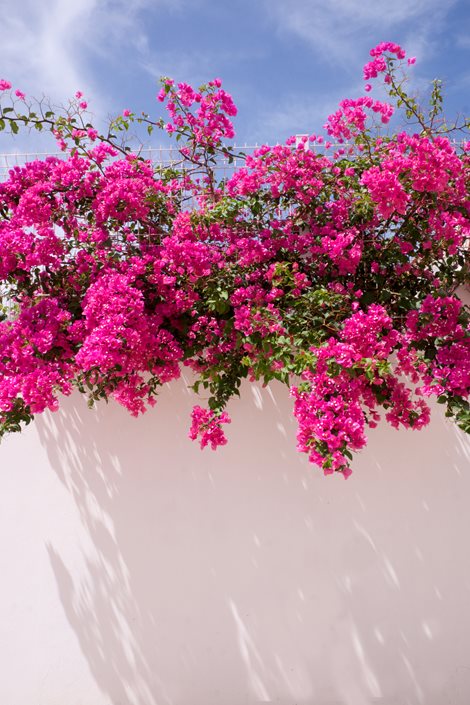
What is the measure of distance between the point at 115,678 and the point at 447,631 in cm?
186

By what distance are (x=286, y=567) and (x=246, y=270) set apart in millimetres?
1632

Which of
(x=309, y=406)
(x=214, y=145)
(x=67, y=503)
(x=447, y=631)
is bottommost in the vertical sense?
(x=447, y=631)

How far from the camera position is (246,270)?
3314mm

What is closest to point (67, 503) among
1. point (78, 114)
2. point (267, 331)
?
point (267, 331)

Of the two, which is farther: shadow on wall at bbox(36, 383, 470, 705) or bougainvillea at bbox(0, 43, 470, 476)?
shadow on wall at bbox(36, 383, 470, 705)

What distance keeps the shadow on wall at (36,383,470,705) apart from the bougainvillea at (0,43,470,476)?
1.22ft

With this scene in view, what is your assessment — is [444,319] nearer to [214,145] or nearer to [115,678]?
[214,145]

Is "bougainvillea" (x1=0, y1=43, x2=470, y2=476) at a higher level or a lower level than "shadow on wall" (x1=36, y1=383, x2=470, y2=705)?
higher

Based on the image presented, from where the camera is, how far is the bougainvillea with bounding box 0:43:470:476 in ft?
9.83

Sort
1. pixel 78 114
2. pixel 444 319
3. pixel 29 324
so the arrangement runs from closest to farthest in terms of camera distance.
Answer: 1. pixel 444 319
2. pixel 29 324
3. pixel 78 114

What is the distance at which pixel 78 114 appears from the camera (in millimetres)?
3561

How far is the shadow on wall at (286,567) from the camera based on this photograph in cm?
360

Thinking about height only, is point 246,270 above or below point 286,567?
above

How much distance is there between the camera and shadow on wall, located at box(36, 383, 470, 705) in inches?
142
